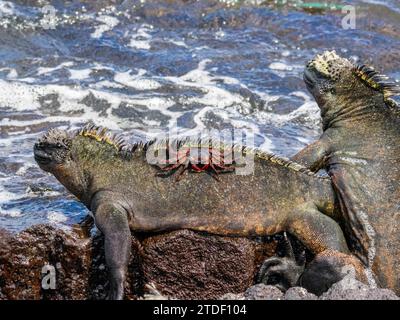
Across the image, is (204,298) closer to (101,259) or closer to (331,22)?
(101,259)

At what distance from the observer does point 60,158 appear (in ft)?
15.9

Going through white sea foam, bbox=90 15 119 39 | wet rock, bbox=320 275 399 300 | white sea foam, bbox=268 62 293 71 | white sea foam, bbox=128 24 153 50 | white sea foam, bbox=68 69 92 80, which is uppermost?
wet rock, bbox=320 275 399 300

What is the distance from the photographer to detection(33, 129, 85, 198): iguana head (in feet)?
15.8

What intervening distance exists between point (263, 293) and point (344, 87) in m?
1.88

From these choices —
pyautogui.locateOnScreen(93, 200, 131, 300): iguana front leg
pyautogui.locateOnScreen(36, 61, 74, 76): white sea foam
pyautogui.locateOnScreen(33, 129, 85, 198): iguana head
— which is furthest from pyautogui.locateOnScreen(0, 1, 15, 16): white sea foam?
pyautogui.locateOnScreen(93, 200, 131, 300): iguana front leg

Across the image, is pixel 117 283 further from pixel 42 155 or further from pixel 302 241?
pixel 302 241

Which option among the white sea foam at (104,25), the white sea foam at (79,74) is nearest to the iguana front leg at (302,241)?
the white sea foam at (79,74)

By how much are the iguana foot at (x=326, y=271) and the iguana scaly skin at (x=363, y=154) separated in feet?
1.04

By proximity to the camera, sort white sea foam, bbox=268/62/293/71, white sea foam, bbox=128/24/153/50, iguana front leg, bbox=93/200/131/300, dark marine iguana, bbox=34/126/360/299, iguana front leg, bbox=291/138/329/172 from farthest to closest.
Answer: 1. white sea foam, bbox=128/24/153/50
2. white sea foam, bbox=268/62/293/71
3. iguana front leg, bbox=291/138/329/172
4. dark marine iguana, bbox=34/126/360/299
5. iguana front leg, bbox=93/200/131/300

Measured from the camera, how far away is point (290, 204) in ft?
15.9

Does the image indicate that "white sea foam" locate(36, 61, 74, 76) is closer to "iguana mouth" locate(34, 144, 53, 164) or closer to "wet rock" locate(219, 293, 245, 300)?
"iguana mouth" locate(34, 144, 53, 164)

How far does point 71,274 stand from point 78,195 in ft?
1.80

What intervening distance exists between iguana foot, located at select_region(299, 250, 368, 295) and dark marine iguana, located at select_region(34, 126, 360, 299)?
13cm

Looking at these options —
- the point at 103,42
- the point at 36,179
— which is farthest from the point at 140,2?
the point at 36,179
